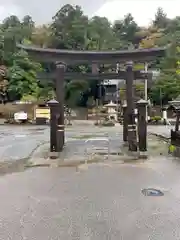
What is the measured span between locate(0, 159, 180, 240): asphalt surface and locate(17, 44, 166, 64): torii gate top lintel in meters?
6.46

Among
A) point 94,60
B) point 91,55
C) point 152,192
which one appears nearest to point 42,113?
point 94,60

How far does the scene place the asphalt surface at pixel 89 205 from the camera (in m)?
4.02

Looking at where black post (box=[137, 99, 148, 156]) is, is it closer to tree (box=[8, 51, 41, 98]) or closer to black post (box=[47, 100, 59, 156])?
black post (box=[47, 100, 59, 156])

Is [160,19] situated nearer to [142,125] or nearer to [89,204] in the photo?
[142,125]

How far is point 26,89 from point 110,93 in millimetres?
12219

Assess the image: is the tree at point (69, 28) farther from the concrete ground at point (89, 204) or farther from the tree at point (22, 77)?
the concrete ground at point (89, 204)

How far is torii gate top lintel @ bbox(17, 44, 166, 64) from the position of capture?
13250mm

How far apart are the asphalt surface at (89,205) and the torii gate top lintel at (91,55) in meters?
6.46

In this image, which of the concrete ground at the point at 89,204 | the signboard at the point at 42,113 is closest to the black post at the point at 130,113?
the concrete ground at the point at 89,204

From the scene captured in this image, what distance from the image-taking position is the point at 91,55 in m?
13.7

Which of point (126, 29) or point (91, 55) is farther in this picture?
point (126, 29)

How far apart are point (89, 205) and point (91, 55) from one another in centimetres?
945

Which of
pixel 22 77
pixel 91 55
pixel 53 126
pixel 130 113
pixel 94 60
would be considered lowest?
pixel 53 126

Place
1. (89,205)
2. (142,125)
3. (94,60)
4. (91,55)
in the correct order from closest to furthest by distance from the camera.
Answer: (89,205) < (142,125) < (91,55) < (94,60)
